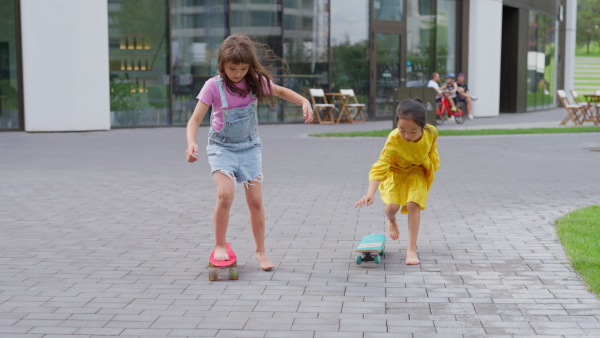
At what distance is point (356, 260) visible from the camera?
5598 mm

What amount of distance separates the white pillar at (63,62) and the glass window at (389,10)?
8772mm

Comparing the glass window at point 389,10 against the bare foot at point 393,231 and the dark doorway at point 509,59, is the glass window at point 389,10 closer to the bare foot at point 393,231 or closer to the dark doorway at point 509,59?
the dark doorway at point 509,59

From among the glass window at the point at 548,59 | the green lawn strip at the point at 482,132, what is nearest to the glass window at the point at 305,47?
the green lawn strip at the point at 482,132

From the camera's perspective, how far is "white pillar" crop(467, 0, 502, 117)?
27.9m

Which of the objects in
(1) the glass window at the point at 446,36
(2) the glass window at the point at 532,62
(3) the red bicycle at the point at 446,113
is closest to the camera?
(3) the red bicycle at the point at 446,113

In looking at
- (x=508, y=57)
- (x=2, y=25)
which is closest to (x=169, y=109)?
(x=2, y=25)

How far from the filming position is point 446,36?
2778 cm

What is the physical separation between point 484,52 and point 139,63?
1293 centimetres

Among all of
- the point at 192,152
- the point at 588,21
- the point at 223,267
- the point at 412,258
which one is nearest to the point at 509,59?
the point at 412,258

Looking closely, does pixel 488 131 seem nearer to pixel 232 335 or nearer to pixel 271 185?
pixel 271 185

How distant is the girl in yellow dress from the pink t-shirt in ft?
3.17

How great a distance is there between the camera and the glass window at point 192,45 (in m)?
20.7

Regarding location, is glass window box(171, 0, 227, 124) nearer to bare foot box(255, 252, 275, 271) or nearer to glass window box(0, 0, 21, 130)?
glass window box(0, 0, 21, 130)

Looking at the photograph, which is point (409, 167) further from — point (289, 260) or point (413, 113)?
point (289, 260)
